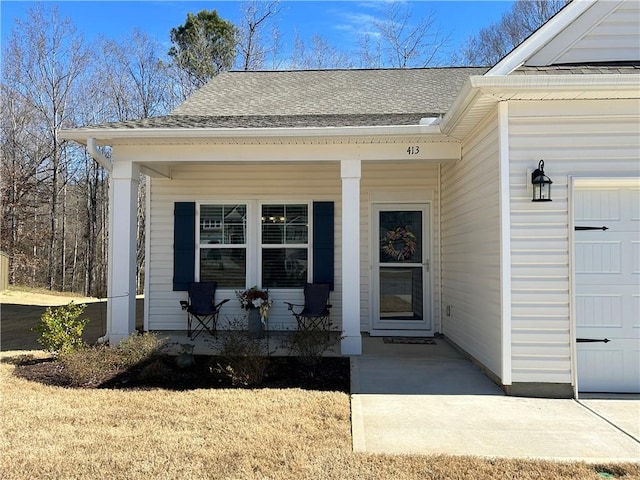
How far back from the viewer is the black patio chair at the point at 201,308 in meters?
6.80

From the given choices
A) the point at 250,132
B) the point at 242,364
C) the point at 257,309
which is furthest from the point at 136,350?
the point at 250,132

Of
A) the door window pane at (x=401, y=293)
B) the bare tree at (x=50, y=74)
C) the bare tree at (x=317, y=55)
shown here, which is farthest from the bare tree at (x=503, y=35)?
the bare tree at (x=50, y=74)

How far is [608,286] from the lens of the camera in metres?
4.32

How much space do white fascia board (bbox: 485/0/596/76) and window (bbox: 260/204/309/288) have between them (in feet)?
12.4

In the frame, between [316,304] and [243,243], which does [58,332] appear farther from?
[316,304]

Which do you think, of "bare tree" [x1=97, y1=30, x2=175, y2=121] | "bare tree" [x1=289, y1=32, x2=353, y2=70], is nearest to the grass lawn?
"bare tree" [x1=289, y1=32, x2=353, y2=70]

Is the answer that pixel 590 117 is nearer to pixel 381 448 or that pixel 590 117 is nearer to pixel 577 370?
pixel 577 370

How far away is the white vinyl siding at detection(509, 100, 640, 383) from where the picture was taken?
416cm

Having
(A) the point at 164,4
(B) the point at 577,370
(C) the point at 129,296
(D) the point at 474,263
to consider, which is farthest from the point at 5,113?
(B) the point at 577,370

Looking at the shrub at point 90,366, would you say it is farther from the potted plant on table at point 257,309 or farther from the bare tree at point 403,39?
the bare tree at point 403,39

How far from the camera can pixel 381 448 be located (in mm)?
3047

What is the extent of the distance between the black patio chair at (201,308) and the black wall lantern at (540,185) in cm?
448

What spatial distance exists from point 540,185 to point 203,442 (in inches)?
136

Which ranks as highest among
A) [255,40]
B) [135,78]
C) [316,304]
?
[255,40]
